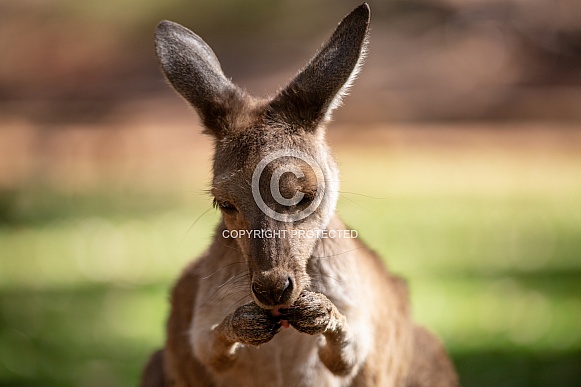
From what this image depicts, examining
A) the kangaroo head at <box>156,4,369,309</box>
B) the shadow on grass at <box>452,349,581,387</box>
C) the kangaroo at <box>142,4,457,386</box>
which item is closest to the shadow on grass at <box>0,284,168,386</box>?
the kangaroo at <box>142,4,457,386</box>

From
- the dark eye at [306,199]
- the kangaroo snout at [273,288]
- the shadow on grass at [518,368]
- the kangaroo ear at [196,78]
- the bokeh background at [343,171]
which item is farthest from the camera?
the bokeh background at [343,171]

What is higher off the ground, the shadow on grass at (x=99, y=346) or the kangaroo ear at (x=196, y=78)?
the kangaroo ear at (x=196, y=78)

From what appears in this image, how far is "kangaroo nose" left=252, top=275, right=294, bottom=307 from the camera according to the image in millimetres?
3834

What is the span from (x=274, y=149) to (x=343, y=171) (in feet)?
2.53

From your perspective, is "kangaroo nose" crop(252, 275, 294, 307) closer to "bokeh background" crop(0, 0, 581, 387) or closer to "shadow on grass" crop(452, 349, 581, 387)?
"bokeh background" crop(0, 0, 581, 387)

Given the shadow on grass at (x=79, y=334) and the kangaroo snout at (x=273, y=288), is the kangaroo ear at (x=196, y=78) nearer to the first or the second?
the kangaroo snout at (x=273, y=288)

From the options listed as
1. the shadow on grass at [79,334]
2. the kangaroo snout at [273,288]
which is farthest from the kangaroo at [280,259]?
the shadow on grass at [79,334]

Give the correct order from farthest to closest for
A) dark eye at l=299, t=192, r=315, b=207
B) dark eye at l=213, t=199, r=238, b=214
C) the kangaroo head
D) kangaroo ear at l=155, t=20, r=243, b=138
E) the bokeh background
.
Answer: the bokeh background → kangaroo ear at l=155, t=20, r=243, b=138 → dark eye at l=213, t=199, r=238, b=214 → dark eye at l=299, t=192, r=315, b=207 → the kangaroo head

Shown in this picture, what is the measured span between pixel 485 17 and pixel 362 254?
11.8 metres

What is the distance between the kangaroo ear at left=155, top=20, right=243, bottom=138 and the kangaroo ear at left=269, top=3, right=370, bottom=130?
28 cm

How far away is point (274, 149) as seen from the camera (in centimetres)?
411

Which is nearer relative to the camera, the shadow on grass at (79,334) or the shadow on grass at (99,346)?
the shadow on grass at (99,346)

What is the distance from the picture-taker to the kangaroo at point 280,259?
4004 mm

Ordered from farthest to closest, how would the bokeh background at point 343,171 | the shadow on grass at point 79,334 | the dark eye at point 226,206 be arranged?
the bokeh background at point 343,171
the shadow on grass at point 79,334
the dark eye at point 226,206
